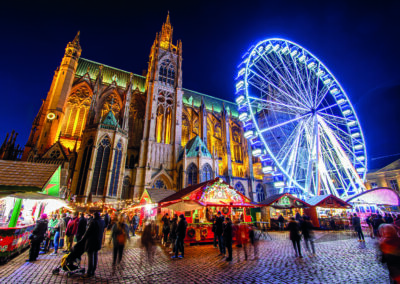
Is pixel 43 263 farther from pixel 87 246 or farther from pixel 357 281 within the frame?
pixel 357 281

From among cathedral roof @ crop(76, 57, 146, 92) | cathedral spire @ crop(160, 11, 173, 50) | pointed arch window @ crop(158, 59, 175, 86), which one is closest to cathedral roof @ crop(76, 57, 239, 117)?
cathedral roof @ crop(76, 57, 146, 92)

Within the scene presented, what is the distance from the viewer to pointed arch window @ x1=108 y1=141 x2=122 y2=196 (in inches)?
935

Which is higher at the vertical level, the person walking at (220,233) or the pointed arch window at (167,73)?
the pointed arch window at (167,73)

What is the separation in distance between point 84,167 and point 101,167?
6.09 ft

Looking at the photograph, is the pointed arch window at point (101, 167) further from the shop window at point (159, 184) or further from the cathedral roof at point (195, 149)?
the cathedral roof at point (195, 149)

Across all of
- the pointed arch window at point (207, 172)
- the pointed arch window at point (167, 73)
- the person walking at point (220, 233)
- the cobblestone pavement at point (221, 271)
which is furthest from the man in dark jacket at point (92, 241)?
the pointed arch window at point (167, 73)

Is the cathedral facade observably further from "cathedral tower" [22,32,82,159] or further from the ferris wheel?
the ferris wheel

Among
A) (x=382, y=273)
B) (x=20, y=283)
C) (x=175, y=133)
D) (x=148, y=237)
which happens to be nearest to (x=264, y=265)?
(x=382, y=273)

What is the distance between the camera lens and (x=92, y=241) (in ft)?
18.2

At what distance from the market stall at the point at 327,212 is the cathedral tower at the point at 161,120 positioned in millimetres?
16913

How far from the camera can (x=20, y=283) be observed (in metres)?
5.02

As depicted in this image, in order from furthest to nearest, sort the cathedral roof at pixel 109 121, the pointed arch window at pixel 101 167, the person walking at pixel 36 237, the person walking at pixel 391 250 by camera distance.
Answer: the cathedral roof at pixel 109 121 → the pointed arch window at pixel 101 167 → the person walking at pixel 36 237 → the person walking at pixel 391 250

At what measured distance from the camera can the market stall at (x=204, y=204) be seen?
1216cm

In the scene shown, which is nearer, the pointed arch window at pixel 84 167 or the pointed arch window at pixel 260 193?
the pointed arch window at pixel 84 167
